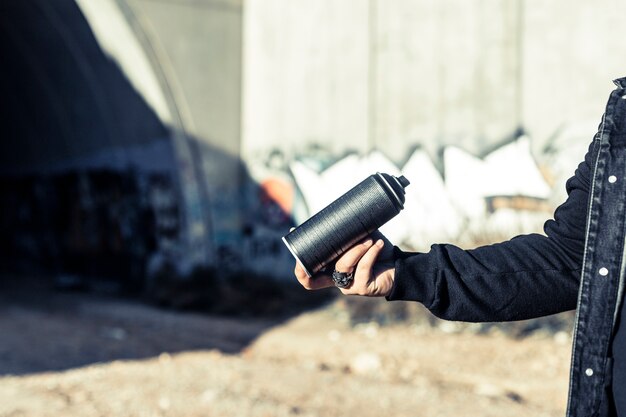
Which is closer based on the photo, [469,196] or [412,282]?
[412,282]

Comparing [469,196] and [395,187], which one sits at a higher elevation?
[395,187]

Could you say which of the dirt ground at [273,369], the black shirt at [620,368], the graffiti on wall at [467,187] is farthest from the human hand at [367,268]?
the graffiti on wall at [467,187]

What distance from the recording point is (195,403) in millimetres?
5414

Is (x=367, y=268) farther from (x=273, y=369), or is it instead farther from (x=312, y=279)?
(x=273, y=369)

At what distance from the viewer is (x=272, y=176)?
11688 millimetres

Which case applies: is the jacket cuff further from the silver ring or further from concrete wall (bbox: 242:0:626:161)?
concrete wall (bbox: 242:0:626:161)

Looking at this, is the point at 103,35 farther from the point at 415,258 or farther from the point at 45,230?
the point at 415,258

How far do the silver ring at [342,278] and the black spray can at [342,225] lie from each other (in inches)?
1.6

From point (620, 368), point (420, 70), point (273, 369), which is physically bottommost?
point (273, 369)

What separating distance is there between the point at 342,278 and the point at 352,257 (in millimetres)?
60

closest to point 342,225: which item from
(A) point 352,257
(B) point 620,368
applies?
(A) point 352,257

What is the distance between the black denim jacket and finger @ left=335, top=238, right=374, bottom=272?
9 cm

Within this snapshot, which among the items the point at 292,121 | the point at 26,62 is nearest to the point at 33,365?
the point at 292,121

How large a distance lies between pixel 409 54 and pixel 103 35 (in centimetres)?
474
